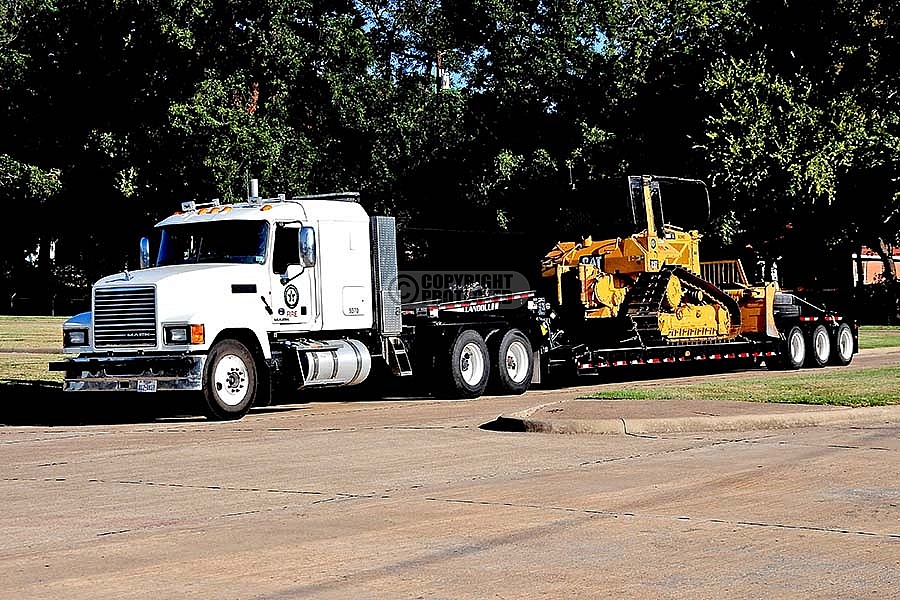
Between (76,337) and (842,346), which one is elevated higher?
(76,337)

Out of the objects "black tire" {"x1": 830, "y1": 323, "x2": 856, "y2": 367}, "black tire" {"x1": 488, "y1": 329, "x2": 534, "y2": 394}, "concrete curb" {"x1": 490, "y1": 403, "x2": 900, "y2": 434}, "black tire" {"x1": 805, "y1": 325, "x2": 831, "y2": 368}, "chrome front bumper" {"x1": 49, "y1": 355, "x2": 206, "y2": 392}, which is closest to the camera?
"concrete curb" {"x1": 490, "y1": 403, "x2": 900, "y2": 434}

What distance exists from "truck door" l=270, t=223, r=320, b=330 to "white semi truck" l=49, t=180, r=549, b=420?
1cm

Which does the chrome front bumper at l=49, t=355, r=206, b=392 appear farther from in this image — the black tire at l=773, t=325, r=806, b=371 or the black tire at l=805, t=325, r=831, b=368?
the black tire at l=805, t=325, r=831, b=368

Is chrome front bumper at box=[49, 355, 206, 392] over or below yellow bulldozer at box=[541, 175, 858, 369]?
below

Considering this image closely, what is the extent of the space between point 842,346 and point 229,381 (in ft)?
49.8

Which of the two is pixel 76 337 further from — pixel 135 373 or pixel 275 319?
pixel 275 319

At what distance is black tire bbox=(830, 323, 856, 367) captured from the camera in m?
28.5

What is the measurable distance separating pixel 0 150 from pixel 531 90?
19.2m

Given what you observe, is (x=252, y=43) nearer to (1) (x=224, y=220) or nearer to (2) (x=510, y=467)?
(1) (x=224, y=220)

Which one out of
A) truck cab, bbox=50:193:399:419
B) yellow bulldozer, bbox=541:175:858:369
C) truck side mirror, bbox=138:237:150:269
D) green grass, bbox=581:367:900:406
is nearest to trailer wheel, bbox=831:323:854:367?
yellow bulldozer, bbox=541:175:858:369

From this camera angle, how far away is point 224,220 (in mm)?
19625

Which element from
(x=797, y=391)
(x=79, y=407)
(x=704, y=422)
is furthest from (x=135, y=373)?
(x=797, y=391)

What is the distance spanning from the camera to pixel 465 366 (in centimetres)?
2177

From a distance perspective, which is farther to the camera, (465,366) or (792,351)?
(792,351)
